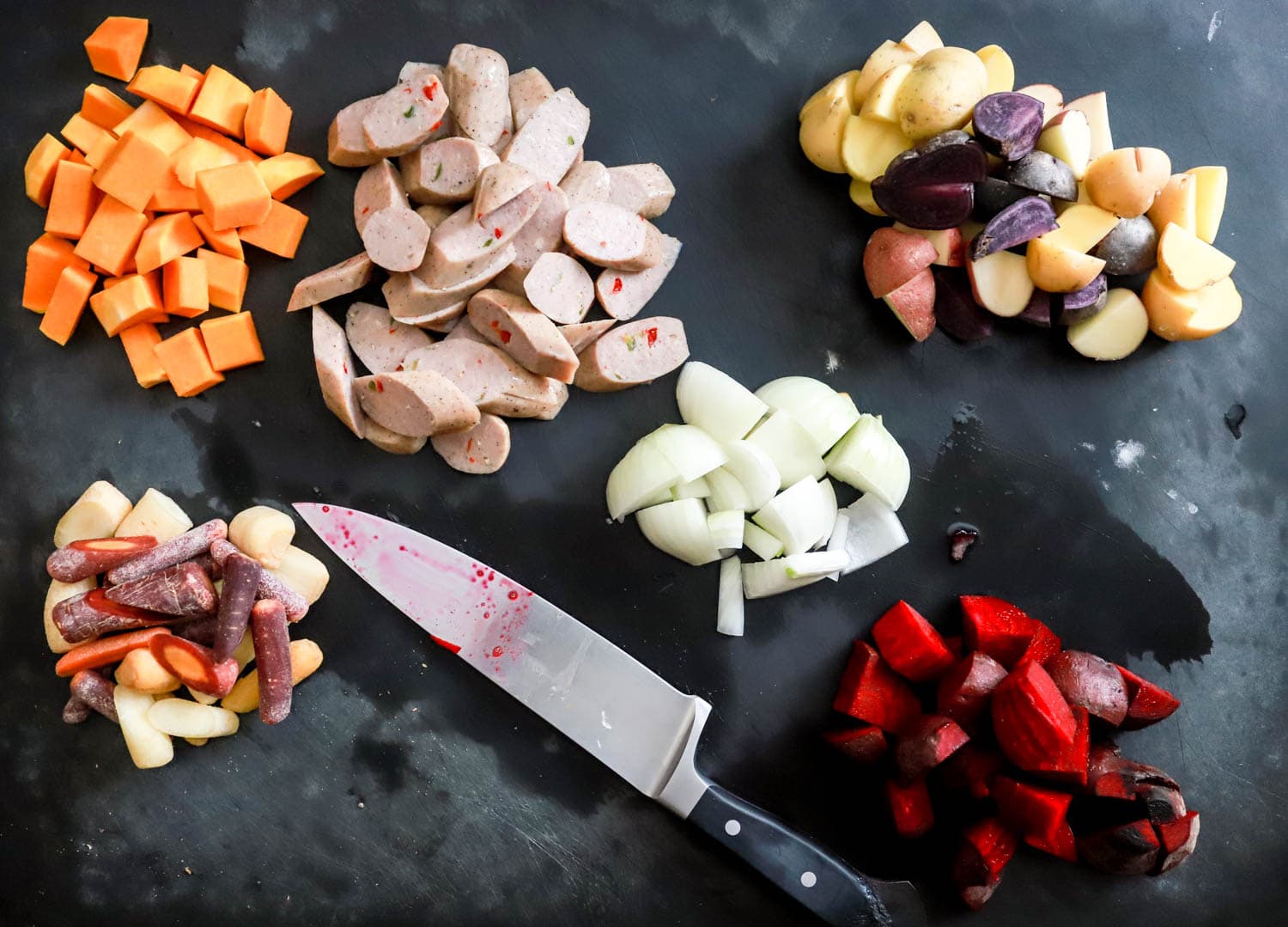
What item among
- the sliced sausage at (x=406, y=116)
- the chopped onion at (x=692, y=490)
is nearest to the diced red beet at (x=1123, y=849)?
the chopped onion at (x=692, y=490)

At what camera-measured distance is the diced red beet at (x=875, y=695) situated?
250cm

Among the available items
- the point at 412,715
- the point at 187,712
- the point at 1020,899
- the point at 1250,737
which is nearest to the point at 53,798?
the point at 187,712

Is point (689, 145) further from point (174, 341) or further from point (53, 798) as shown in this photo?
point (53, 798)

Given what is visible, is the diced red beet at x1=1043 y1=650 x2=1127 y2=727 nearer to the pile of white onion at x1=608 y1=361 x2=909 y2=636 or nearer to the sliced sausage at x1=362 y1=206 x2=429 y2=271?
the pile of white onion at x1=608 y1=361 x2=909 y2=636

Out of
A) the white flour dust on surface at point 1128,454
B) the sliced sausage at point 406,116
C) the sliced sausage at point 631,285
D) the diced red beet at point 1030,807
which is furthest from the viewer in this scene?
the white flour dust on surface at point 1128,454

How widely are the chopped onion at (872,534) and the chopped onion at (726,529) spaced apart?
0.30 meters

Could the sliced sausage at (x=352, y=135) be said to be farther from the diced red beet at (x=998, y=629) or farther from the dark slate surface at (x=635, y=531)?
the diced red beet at (x=998, y=629)

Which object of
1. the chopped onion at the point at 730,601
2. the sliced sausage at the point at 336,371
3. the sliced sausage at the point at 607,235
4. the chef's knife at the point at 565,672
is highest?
the sliced sausage at the point at 607,235

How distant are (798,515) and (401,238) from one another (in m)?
1.23

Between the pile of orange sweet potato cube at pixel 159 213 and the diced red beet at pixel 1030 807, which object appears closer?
the diced red beet at pixel 1030 807

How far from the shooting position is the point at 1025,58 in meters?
2.70

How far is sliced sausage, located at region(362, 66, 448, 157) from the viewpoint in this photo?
242cm

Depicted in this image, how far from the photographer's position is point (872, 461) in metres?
2.51

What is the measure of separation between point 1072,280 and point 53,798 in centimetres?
292
